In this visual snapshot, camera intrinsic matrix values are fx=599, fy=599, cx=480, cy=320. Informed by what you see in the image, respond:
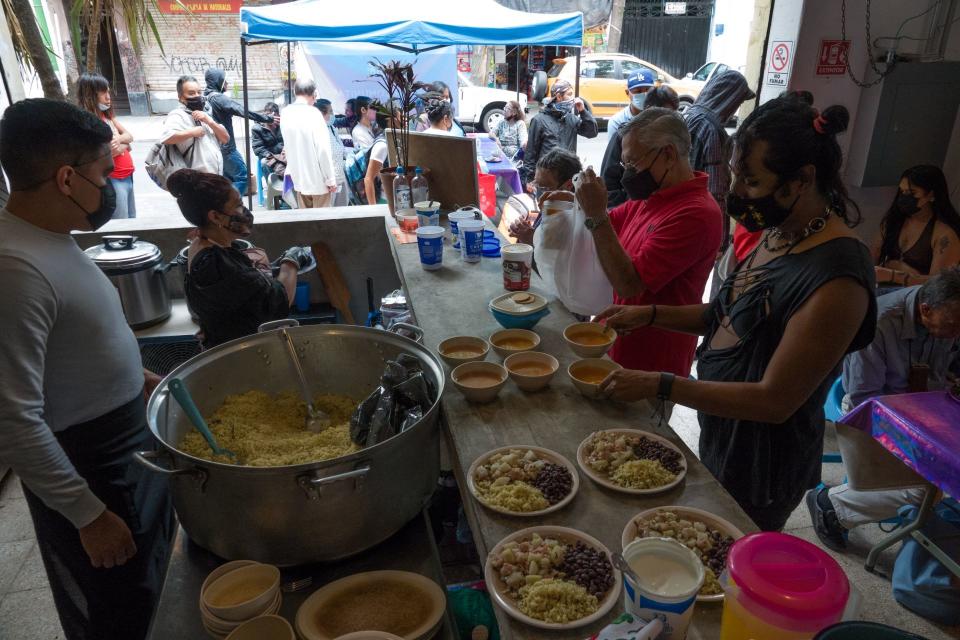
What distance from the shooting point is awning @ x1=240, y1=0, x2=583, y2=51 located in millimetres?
5242

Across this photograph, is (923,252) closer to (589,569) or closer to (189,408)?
(589,569)

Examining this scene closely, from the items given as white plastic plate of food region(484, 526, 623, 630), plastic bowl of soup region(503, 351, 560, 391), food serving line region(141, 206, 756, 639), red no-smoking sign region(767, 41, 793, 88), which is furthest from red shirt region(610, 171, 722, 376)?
red no-smoking sign region(767, 41, 793, 88)

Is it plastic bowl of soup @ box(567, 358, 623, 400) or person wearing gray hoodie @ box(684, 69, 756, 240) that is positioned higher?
person wearing gray hoodie @ box(684, 69, 756, 240)

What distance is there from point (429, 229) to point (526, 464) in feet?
6.32

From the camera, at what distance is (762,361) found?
1.78m

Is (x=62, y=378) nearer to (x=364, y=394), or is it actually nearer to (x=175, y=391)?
(x=175, y=391)

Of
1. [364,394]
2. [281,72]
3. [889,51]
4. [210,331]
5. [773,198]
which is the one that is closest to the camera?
[773,198]

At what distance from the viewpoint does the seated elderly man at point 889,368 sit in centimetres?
305

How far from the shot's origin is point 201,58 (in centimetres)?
1620

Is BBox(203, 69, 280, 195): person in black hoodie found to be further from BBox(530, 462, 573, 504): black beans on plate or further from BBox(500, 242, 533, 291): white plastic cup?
BBox(530, 462, 573, 504): black beans on plate

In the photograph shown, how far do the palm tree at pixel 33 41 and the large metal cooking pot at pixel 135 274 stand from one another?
89 cm

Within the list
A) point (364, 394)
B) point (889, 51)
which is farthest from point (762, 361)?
point (889, 51)

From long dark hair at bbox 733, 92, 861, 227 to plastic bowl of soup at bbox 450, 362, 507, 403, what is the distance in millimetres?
1017

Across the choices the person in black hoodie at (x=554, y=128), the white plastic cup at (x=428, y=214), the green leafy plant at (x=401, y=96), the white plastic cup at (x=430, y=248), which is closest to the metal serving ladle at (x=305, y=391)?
the white plastic cup at (x=430, y=248)
